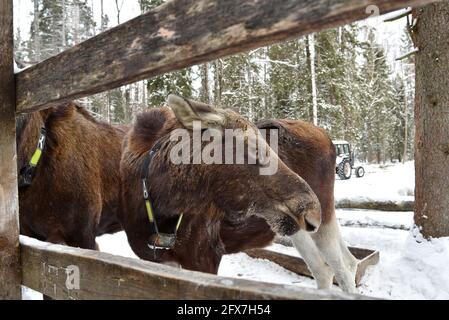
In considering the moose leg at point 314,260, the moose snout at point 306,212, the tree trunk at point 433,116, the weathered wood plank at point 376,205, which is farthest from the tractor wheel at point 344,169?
the moose snout at point 306,212

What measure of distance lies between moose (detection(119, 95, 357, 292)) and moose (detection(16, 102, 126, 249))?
380mm

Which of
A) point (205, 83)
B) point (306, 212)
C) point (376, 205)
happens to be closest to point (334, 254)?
point (306, 212)

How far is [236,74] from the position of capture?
2120cm

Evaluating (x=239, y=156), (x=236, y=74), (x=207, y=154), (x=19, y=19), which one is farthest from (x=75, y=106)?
(x=19, y=19)

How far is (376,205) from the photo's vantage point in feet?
30.5

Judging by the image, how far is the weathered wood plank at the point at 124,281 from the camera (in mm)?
1140

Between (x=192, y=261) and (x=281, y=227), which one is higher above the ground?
(x=281, y=227)

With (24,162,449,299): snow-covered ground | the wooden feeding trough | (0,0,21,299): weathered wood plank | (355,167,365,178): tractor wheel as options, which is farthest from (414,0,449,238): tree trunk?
(355,167,365,178): tractor wheel

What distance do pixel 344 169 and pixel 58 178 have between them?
20323 mm

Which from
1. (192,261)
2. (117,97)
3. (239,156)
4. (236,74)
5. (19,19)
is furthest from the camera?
(117,97)

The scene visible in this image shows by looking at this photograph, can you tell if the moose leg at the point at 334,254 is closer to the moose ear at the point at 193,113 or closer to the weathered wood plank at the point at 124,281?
the moose ear at the point at 193,113

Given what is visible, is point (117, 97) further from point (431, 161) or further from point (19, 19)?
point (431, 161)

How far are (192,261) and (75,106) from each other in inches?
70.9

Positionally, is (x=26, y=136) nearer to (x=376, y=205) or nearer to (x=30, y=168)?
(x=30, y=168)
